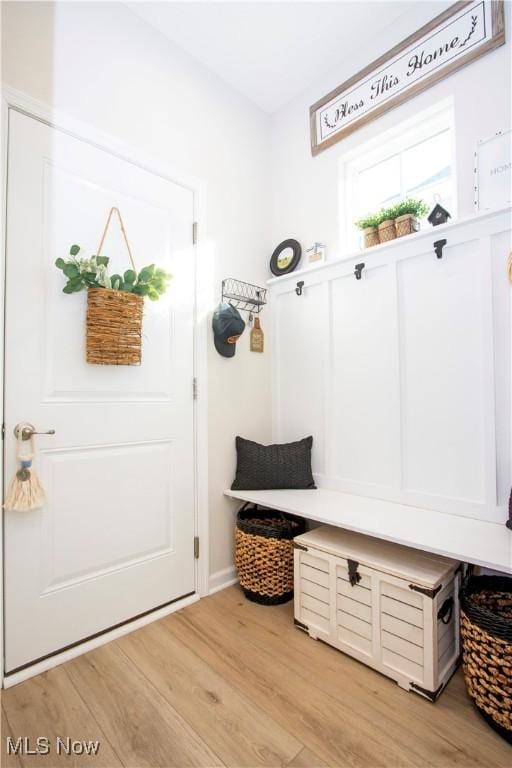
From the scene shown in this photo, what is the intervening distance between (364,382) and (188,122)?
1738mm

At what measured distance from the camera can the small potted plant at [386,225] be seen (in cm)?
194

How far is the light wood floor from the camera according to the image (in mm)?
1176

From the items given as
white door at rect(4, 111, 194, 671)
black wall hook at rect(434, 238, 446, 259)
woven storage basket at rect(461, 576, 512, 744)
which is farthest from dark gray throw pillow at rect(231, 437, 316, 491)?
black wall hook at rect(434, 238, 446, 259)

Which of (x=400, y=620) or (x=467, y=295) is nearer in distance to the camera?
(x=400, y=620)

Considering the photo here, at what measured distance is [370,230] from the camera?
2.03 meters

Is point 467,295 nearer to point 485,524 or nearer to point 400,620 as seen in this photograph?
point 485,524

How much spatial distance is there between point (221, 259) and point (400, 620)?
6.51ft

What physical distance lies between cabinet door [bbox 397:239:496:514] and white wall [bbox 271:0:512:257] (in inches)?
12.3

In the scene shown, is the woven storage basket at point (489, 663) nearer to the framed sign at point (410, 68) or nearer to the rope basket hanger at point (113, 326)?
the rope basket hanger at point (113, 326)

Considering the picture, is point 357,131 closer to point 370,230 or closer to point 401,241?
point 370,230

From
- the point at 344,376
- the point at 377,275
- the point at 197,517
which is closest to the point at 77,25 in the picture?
the point at 377,275

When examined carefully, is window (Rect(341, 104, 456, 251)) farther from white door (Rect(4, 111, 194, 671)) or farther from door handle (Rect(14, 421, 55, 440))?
door handle (Rect(14, 421, 55, 440))

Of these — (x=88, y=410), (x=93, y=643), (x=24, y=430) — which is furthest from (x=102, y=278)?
(x=93, y=643)

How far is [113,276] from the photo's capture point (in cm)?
165
